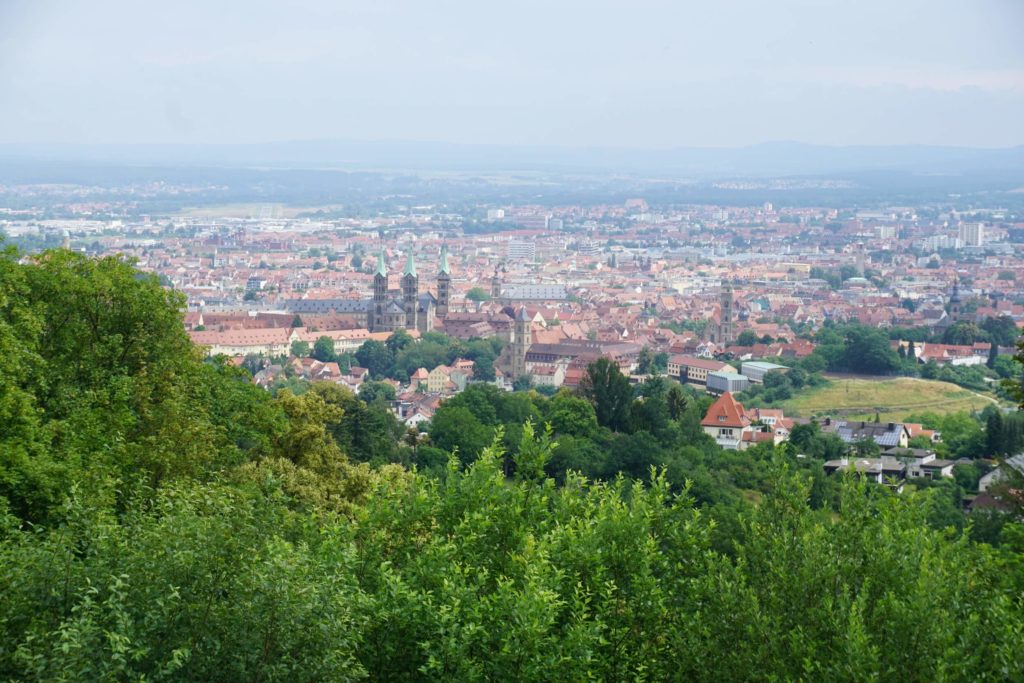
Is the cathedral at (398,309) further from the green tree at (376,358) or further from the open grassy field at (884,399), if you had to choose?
the open grassy field at (884,399)

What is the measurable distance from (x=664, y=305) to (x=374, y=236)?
80474 millimetres

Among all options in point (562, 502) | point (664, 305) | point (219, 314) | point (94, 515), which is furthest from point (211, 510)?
point (664, 305)

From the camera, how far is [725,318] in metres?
101

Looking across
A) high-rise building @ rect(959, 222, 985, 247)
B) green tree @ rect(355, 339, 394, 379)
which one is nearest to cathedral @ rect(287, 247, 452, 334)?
green tree @ rect(355, 339, 394, 379)

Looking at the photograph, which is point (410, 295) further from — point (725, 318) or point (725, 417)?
point (725, 417)

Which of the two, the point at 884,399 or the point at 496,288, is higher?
the point at 884,399

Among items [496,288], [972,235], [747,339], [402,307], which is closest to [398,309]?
[402,307]

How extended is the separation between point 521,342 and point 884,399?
94.7ft

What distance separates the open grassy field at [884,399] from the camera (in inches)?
2371

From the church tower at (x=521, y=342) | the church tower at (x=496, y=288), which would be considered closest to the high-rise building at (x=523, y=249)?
the church tower at (x=496, y=288)

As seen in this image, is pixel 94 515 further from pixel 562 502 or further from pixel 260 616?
pixel 562 502

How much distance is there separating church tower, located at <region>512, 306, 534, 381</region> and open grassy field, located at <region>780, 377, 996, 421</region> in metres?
21.2

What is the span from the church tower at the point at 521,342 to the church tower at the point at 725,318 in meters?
14.0

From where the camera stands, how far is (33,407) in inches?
657
